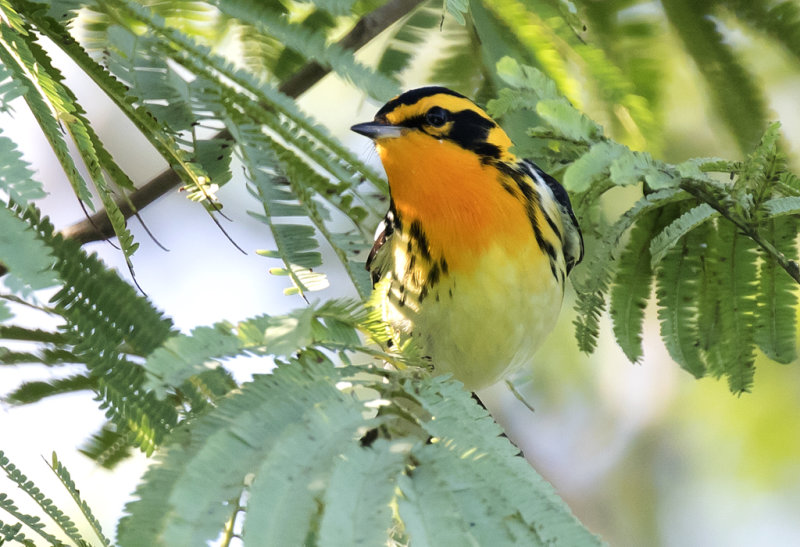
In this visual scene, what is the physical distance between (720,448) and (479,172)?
3.70m

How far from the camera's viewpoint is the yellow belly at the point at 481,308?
114 inches

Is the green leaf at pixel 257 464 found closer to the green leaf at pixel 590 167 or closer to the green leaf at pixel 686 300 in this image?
the green leaf at pixel 590 167

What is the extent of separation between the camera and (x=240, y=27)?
3027mm

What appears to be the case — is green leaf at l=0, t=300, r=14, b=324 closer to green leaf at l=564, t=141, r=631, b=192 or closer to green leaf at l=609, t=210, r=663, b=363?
green leaf at l=564, t=141, r=631, b=192

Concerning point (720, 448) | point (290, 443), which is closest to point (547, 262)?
point (290, 443)

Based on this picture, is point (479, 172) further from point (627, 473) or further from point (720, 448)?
point (627, 473)

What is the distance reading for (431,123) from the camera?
3113 millimetres

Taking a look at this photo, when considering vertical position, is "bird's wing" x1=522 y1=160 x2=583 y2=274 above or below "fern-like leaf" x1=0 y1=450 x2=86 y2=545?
above

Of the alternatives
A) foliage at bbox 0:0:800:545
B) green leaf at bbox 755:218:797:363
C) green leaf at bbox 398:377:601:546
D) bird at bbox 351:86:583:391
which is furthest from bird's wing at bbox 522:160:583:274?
green leaf at bbox 398:377:601:546

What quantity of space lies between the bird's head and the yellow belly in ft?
1.19

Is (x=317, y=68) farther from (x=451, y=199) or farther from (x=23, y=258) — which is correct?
(x=23, y=258)

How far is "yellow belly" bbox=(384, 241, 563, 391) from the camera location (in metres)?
2.91

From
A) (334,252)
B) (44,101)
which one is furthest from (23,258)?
(334,252)

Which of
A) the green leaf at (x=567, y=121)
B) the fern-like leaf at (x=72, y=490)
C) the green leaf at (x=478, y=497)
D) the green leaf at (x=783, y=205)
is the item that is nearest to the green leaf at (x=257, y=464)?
the green leaf at (x=478, y=497)
